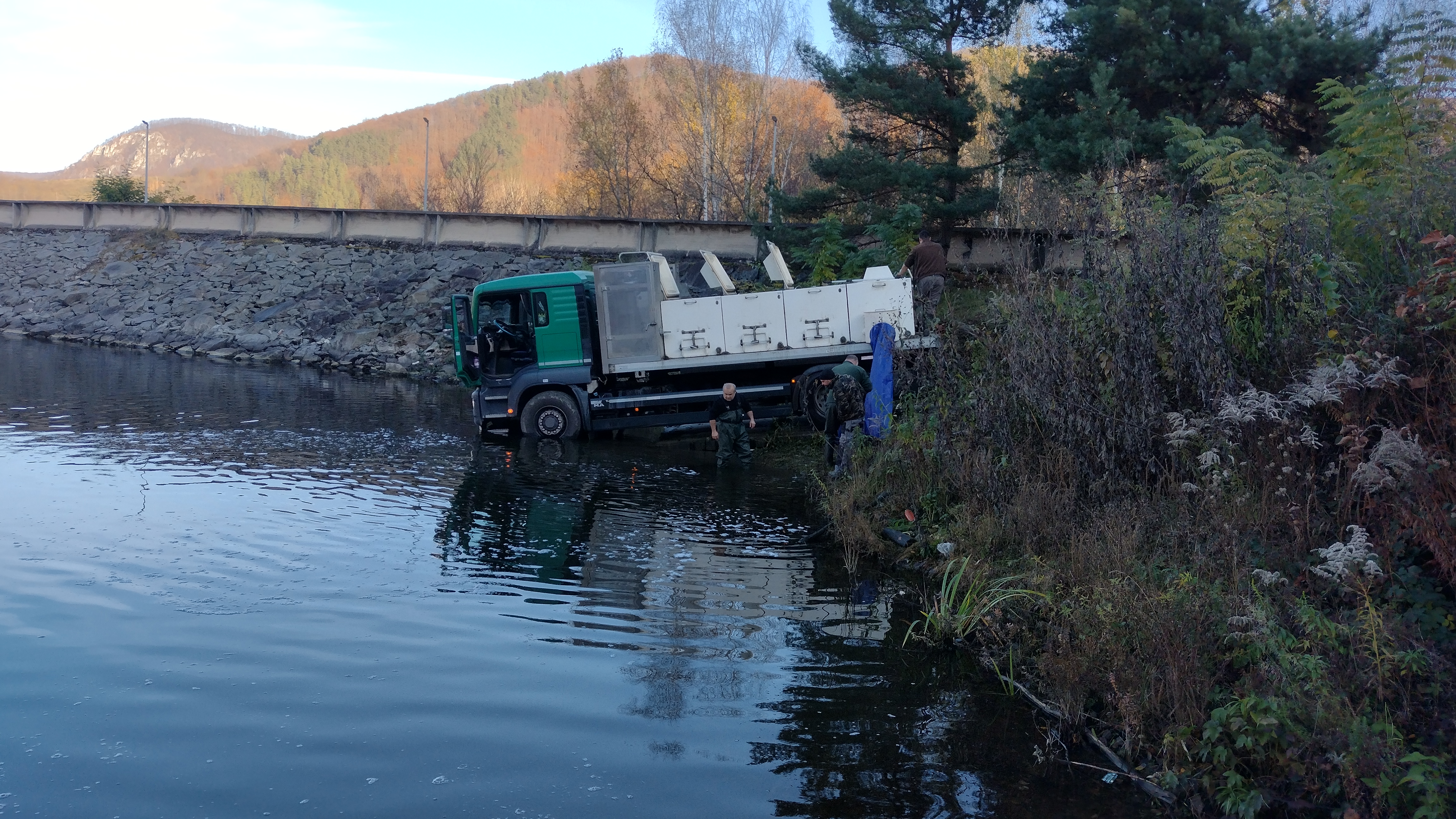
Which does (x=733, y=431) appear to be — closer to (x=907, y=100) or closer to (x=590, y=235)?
(x=907, y=100)

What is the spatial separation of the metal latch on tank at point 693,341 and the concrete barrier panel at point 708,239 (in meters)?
10.4

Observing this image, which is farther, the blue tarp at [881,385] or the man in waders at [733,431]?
the man in waders at [733,431]

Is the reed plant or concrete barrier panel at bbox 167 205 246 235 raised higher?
concrete barrier panel at bbox 167 205 246 235

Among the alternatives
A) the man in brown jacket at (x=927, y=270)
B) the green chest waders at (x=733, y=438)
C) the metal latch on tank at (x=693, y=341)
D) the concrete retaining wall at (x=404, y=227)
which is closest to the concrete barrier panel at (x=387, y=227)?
the concrete retaining wall at (x=404, y=227)

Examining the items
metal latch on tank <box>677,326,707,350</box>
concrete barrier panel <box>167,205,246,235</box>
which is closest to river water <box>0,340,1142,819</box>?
metal latch on tank <box>677,326,707,350</box>

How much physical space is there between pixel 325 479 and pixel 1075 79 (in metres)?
15.2

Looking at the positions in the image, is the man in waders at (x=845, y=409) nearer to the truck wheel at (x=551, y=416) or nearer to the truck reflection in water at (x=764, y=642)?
the truck reflection in water at (x=764, y=642)

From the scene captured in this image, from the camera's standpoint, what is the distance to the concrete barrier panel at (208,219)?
35062 mm

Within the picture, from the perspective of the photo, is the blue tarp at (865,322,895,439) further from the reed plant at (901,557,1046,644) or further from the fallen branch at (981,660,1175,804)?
the fallen branch at (981,660,1175,804)

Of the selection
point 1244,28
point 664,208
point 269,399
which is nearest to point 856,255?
point 1244,28

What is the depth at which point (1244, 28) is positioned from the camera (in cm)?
1792

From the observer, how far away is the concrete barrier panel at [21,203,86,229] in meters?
37.6

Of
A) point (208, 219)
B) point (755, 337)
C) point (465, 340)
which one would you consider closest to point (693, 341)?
point (755, 337)

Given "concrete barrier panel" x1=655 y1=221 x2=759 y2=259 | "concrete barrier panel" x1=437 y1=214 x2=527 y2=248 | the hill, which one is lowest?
"concrete barrier panel" x1=655 y1=221 x2=759 y2=259
